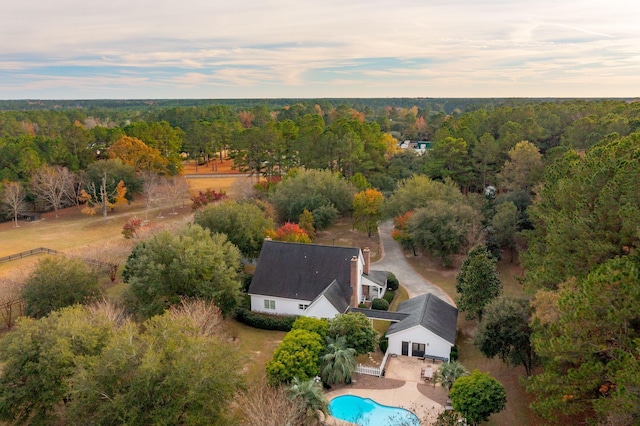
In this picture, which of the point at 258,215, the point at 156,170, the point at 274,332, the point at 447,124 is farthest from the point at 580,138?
the point at 156,170

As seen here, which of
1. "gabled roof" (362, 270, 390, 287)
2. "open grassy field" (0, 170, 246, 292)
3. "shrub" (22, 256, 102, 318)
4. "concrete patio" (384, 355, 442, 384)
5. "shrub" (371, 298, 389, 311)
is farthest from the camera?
"open grassy field" (0, 170, 246, 292)

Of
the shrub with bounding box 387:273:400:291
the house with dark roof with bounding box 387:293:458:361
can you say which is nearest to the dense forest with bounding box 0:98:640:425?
the house with dark roof with bounding box 387:293:458:361

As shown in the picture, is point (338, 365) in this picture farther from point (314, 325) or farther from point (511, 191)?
point (511, 191)

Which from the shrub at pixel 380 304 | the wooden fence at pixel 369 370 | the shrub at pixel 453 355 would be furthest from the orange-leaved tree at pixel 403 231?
the wooden fence at pixel 369 370

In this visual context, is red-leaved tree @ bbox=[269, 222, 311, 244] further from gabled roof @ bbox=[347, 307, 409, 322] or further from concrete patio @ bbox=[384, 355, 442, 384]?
concrete patio @ bbox=[384, 355, 442, 384]

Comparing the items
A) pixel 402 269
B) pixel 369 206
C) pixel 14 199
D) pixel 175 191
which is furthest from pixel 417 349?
pixel 14 199

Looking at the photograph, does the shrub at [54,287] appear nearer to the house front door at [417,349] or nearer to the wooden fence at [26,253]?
the wooden fence at [26,253]
